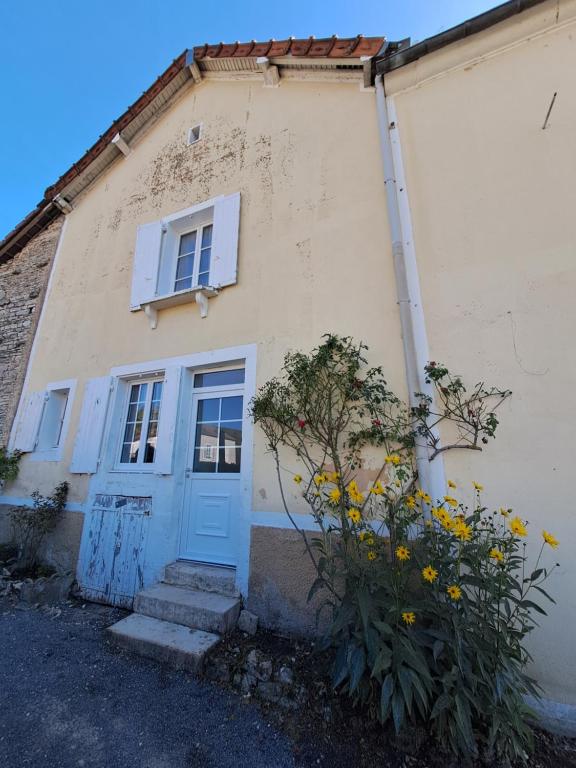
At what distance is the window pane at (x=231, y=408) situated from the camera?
4.26 metres

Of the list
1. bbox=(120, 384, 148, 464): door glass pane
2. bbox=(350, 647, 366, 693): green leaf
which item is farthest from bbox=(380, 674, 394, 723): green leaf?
bbox=(120, 384, 148, 464): door glass pane

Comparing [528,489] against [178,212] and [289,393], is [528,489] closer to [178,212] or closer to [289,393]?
[289,393]

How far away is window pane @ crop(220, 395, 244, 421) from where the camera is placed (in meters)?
4.26

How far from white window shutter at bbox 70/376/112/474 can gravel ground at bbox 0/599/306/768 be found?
2.06m

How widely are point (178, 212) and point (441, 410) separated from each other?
4882mm

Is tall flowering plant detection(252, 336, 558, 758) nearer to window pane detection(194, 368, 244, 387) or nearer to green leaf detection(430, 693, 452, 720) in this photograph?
green leaf detection(430, 693, 452, 720)

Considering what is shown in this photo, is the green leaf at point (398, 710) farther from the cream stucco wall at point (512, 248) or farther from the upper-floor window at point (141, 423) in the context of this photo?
the upper-floor window at point (141, 423)

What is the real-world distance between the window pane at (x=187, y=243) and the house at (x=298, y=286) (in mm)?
34

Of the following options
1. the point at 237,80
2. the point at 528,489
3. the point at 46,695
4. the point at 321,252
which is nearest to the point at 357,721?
the point at 528,489

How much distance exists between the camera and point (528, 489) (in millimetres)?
2689

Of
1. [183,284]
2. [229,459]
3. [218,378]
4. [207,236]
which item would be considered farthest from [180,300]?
[229,459]

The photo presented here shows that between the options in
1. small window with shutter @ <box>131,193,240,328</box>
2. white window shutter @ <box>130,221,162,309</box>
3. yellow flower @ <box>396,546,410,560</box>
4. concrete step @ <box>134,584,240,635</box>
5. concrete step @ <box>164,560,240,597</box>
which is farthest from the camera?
white window shutter @ <box>130,221,162,309</box>

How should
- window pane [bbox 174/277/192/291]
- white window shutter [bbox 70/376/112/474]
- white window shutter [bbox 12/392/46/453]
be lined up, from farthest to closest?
white window shutter [bbox 12/392/46/453] → window pane [bbox 174/277/192/291] → white window shutter [bbox 70/376/112/474]

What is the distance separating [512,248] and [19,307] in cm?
817
